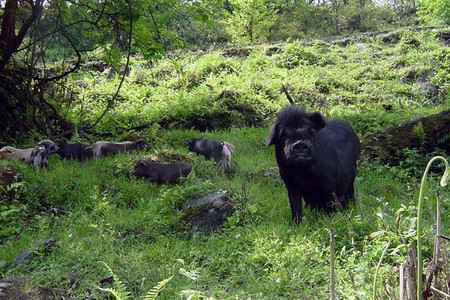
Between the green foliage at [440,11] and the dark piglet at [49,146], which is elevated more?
the green foliage at [440,11]

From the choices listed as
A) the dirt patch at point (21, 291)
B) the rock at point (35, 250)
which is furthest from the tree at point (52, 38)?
the dirt patch at point (21, 291)

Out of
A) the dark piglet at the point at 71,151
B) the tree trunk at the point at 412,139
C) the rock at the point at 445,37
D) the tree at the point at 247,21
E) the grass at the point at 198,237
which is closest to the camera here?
the grass at the point at 198,237

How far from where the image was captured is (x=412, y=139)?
413 inches

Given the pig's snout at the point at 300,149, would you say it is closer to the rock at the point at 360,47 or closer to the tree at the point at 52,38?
the tree at the point at 52,38

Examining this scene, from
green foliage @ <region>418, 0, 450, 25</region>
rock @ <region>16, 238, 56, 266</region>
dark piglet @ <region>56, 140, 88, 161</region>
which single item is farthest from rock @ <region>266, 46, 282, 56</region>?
rock @ <region>16, 238, 56, 266</region>

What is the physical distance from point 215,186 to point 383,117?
6576mm

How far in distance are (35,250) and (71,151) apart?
16.4ft

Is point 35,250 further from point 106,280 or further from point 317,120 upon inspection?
point 317,120

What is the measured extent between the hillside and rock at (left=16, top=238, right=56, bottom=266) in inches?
2.3

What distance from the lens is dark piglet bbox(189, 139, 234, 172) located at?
10617 mm

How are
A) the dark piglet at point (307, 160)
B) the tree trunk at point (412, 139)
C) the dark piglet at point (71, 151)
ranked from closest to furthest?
1. the dark piglet at point (307, 160)
2. the tree trunk at point (412, 139)
3. the dark piglet at point (71, 151)

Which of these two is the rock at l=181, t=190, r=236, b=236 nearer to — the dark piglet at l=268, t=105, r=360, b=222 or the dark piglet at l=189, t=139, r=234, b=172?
the dark piglet at l=268, t=105, r=360, b=222

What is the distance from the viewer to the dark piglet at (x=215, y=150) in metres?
10.6

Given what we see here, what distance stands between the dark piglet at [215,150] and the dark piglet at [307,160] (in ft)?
9.73
